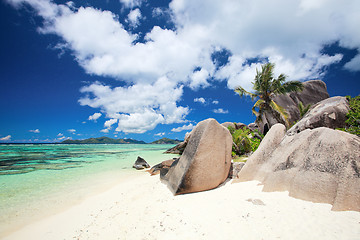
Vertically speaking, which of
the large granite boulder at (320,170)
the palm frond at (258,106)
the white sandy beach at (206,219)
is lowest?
the white sandy beach at (206,219)

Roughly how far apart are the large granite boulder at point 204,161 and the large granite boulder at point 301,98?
2087cm

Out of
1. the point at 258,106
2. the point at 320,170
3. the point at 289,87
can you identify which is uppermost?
the point at 289,87

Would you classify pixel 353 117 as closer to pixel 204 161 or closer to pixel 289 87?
pixel 204 161

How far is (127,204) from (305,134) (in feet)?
20.7

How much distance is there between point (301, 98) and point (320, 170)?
28752 millimetres

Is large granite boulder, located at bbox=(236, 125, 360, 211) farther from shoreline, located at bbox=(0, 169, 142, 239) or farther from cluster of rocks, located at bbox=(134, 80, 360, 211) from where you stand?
shoreline, located at bbox=(0, 169, 142, 239)

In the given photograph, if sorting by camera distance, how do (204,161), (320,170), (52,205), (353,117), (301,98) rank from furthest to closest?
(301,98)
(353,117)
(204,161)
(52,205)
(320,170)

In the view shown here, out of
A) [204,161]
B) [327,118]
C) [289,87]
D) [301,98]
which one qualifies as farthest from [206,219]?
[301,98]

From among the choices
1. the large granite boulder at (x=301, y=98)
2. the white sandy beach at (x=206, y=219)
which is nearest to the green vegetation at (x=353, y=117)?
the white sandy beach at (x=206, y=219)

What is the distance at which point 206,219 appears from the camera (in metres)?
3.45

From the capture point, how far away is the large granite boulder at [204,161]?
209 inches

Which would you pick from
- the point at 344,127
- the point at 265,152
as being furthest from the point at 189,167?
the point at 344,127

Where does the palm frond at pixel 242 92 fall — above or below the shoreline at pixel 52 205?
above

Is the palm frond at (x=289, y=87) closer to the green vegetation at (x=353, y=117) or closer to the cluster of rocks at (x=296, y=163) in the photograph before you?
the green vegetation at (x=353, y=117)
